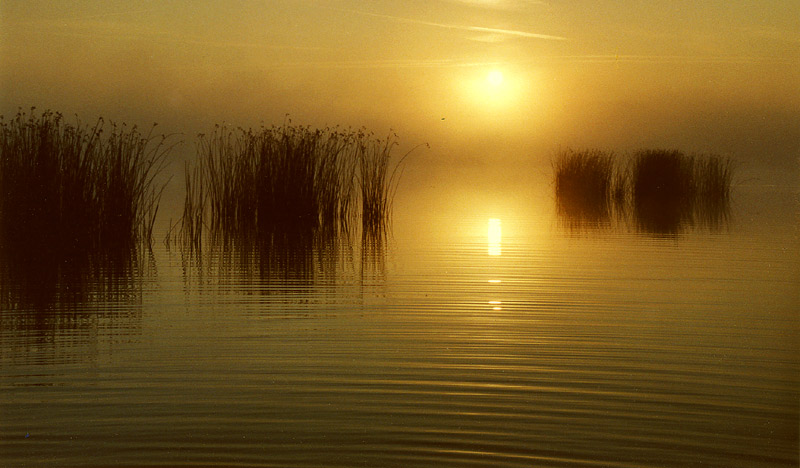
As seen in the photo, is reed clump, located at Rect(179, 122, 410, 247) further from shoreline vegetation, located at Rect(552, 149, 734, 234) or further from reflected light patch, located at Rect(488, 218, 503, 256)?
shoreline vegetation, located at Rect(552, 149, 734, 234)

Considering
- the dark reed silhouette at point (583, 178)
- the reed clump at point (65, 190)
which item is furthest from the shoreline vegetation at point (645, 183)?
the reed clump at point (65, 190)

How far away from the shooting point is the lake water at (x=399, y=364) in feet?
9.89

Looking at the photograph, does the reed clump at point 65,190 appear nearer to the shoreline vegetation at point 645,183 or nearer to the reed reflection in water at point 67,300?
the reed reflection in water at point 67,300

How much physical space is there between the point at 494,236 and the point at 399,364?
6547 mm

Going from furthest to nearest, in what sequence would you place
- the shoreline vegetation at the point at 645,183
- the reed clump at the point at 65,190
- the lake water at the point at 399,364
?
1. the shoreline vegetation at the point at 645,183
2. the reed clump at the point at 65,190
3. the lake water at the point at 399,364

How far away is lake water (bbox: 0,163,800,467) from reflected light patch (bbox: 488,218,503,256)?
1.10 m

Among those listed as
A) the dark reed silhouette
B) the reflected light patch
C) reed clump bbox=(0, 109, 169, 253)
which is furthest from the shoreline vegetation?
reed clump bbox=(0, 109, 169, 253)

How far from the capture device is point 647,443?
3.05 metres

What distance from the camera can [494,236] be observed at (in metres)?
10.5

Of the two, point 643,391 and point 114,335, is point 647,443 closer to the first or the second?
point 643,391

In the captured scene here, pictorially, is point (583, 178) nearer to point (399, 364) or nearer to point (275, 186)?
point (275, 186)

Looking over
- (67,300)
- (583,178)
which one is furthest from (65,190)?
(583,178)

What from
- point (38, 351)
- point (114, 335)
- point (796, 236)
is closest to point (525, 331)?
point (114, 335)

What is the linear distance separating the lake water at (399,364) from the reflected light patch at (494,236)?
1.10 meters
